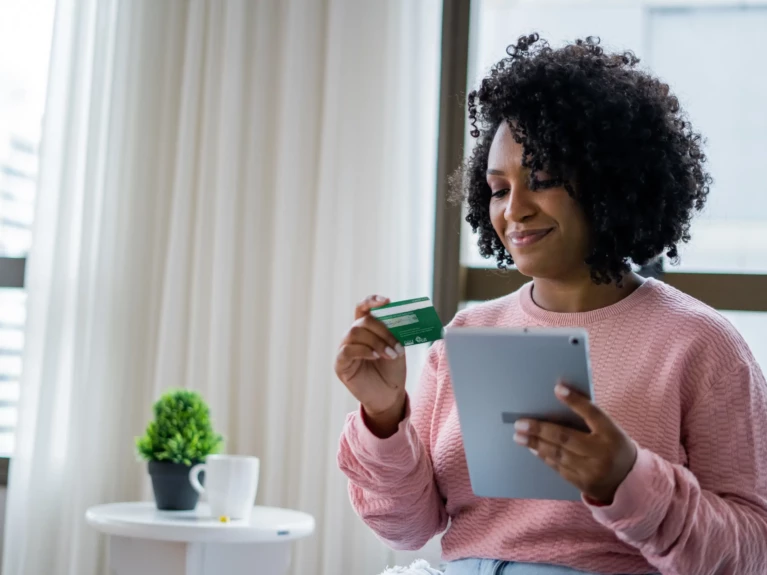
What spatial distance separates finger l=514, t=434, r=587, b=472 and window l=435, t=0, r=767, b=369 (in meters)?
1.28

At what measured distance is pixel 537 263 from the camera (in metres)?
1.18

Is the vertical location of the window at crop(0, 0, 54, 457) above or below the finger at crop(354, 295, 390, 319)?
above

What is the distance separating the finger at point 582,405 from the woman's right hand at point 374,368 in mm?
248

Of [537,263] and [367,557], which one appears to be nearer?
[537,263]

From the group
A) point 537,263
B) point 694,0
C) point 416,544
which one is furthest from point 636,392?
point 694,0

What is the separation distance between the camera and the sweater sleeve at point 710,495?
0.92 m

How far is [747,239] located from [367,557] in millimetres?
1157

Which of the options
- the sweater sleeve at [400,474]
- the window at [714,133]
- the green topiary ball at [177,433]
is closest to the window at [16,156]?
the green topiary ball at [177,433]

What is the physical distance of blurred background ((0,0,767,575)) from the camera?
2.18m

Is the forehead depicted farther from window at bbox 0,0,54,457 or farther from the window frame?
the window frame

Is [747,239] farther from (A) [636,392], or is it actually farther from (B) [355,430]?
(B) [355,430]

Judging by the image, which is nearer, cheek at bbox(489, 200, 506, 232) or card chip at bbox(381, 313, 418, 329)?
card chip at bbox(381, 313, 418, 329)

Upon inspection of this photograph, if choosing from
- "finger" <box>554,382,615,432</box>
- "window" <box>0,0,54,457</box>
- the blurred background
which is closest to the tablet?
"finger" <box>554,382,615,432</box>

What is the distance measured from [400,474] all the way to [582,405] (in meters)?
0.36
